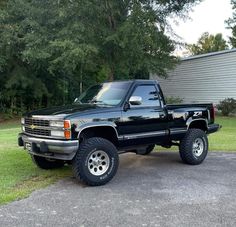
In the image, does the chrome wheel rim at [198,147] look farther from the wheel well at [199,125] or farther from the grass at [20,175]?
the grass at [20,175]

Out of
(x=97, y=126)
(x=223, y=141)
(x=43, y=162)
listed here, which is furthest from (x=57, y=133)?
(x=223, y=141)

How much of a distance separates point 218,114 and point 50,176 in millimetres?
17197

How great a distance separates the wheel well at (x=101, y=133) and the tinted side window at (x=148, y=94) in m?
0.96

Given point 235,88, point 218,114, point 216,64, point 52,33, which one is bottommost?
point 218,114

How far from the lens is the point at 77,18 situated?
64.4ft

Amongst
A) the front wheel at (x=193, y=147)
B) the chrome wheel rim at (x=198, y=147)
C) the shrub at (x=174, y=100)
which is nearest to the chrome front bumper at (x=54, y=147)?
the front wheel at (x=193, y=147)

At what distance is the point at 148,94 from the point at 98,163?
1950mm

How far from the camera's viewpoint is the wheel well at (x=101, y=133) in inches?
268

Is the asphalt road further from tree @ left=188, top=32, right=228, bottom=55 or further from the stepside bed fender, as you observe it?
tree @ left=188, top=32, right=228, bottom=55

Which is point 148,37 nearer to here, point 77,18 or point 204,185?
point 77,18

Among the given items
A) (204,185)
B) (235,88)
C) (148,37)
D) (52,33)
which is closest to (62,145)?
(204,185)

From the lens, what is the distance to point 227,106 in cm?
2164

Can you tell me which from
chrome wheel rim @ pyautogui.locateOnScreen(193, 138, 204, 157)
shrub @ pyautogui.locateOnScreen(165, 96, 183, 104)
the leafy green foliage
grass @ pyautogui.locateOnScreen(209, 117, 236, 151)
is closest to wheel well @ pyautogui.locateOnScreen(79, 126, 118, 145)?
chrome wheel rim @ pyautogui.locateOnScreen(193, 138, 204, 157)

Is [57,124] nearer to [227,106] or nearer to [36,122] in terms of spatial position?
[36,122]
